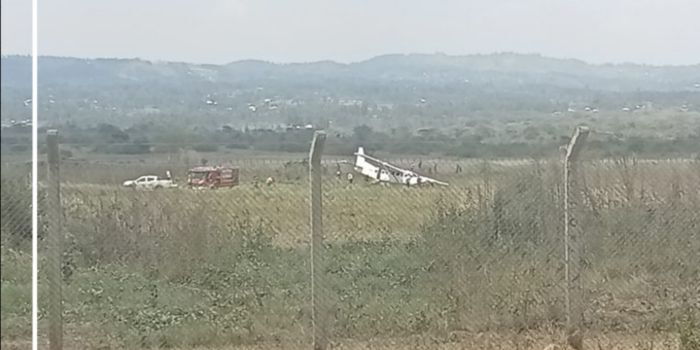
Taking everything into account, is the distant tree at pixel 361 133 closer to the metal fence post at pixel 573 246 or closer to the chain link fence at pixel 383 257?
the chain link fence at pixel 383 257

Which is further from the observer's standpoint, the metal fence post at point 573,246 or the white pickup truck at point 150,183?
the metal fence post at point 573,246

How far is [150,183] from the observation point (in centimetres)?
644

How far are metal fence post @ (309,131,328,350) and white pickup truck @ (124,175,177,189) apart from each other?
81 cm

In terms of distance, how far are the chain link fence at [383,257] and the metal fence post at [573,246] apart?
1.7 inches

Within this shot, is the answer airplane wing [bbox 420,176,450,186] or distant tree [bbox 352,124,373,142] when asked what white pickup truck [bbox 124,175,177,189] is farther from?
airplane wing [bbox 420,176,450,186]

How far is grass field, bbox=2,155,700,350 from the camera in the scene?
6.49 metres

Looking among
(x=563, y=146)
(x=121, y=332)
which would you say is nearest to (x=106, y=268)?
(x=121, y=332)

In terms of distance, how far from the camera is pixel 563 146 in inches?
270

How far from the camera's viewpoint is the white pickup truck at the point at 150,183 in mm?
6387

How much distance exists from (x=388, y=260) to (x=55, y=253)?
1.97 meters

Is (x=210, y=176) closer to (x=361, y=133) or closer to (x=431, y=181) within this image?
(x=361, y=133)

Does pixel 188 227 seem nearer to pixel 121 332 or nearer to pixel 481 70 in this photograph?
pixel 121 332

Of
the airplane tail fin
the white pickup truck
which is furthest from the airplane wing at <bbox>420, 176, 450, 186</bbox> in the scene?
the white pickup truck

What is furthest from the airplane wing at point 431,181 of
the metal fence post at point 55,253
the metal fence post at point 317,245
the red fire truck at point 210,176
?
the metal fence post at point 55,253
